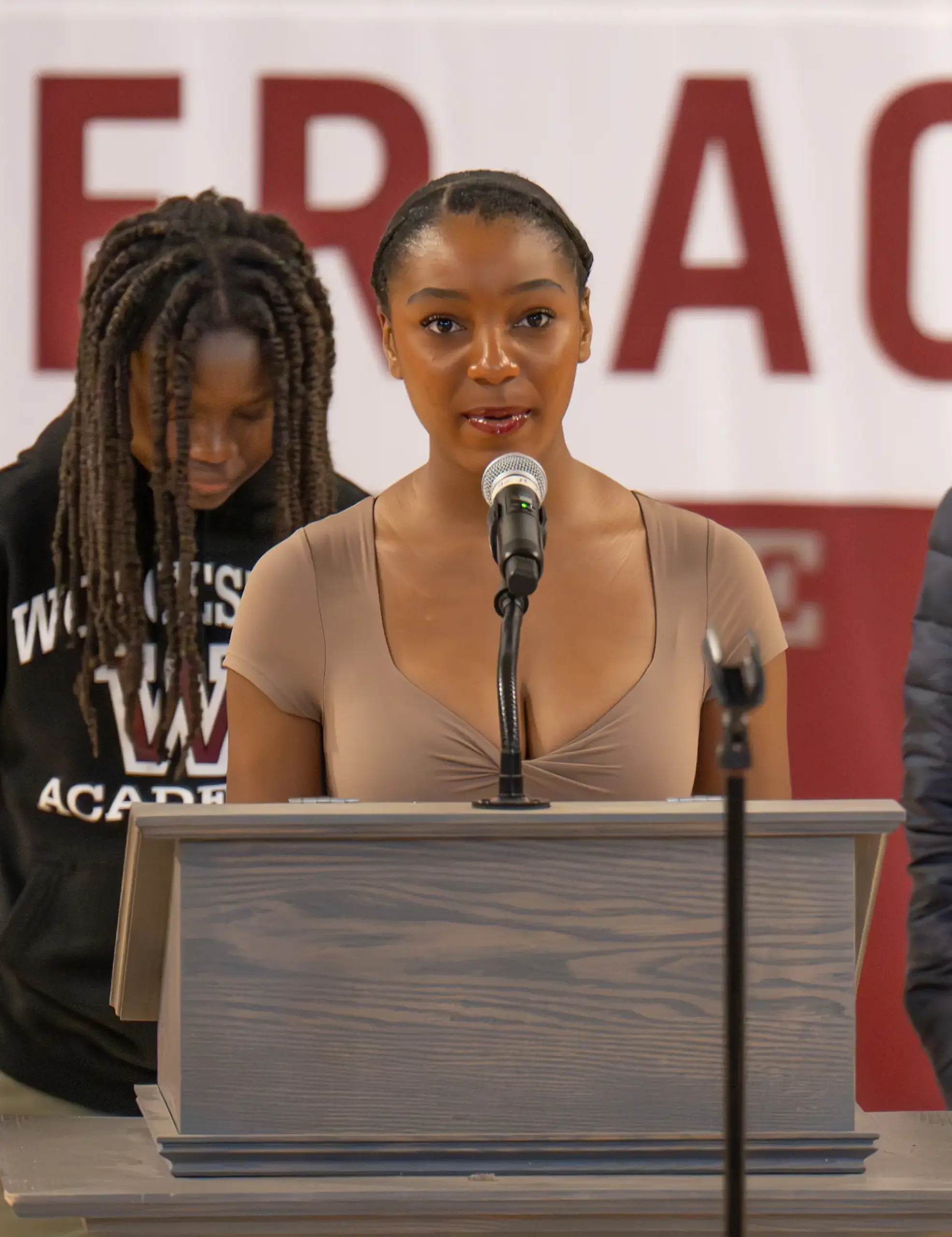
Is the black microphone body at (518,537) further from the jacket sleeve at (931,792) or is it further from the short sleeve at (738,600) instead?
the jacket sleeve at (931,792)

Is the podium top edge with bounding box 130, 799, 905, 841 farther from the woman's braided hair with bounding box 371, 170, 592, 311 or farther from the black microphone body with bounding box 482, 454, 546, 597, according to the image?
the woman's braided hair with bounding box 371, 170, 592, 311

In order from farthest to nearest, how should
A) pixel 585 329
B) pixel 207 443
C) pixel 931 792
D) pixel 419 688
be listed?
1. pixel 207 443
2. pixel 931 792
3. pixel 585 329
4. pixel 419 688

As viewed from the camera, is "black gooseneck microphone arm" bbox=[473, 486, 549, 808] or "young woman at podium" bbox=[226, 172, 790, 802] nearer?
"black gooseneck microphone arm" bbox=[473, 486, 549, 808]

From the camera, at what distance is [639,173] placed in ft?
10.2

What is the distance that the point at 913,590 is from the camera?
3148mm

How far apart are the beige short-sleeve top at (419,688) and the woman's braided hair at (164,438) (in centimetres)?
57

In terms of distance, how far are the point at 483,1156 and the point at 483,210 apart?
90 cm

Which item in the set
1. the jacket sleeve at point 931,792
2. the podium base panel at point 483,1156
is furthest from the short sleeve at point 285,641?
the jacket sleeve at point 931,792

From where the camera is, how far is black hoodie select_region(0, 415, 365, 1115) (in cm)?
243

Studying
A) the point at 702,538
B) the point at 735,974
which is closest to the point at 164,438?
the point at 702,538

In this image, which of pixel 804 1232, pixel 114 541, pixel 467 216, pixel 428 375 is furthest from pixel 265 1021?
pixel 114 541

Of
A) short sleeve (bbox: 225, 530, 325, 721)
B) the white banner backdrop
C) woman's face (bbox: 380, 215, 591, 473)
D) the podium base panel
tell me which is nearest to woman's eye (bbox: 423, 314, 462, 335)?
woman's face (bbox: 380, 215, 591, 473)

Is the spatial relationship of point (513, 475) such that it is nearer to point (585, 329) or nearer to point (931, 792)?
point (585, 329)

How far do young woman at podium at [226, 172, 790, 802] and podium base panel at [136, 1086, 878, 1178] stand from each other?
356mm
